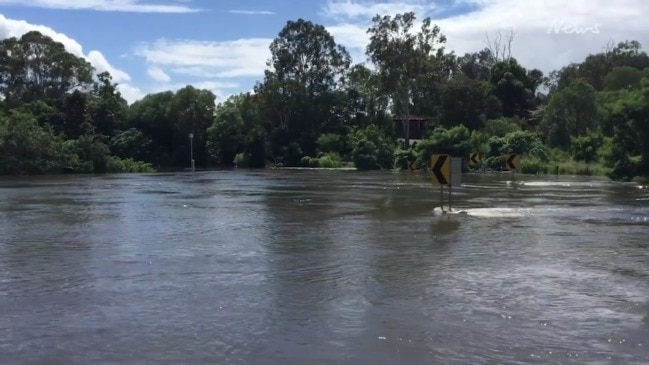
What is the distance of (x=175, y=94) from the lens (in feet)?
278

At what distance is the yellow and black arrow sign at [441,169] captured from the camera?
16797 mm

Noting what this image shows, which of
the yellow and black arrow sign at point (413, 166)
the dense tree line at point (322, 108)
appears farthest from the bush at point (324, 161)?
the yellow and black arrow sign at point (413, 166)

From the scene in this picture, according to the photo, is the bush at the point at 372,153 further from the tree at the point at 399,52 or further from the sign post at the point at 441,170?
the sign post at the point at 441,170

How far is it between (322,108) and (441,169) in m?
63.5

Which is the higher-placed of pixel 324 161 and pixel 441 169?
pixel 441 169

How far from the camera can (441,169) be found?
1692 centimetres

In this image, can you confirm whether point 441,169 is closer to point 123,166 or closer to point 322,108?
point 123,166

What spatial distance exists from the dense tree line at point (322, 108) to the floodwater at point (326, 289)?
133ft

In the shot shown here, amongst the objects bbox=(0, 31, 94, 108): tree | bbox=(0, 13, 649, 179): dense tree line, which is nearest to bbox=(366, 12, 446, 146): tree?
bbox=(0, 13, 649, 179): dense tree line

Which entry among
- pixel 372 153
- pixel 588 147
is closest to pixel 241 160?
pixel 372 153

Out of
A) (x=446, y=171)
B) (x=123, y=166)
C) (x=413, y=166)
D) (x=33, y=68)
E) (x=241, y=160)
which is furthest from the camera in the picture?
(x=33, y=68)

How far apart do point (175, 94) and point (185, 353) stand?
81545mm

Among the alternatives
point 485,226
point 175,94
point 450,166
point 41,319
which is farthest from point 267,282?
point 175,94

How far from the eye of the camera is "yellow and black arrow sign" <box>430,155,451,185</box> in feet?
55.1
